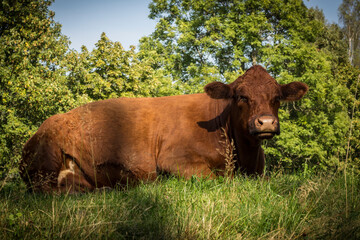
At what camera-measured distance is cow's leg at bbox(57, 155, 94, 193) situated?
5039 mm

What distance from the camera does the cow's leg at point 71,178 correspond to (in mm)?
5039

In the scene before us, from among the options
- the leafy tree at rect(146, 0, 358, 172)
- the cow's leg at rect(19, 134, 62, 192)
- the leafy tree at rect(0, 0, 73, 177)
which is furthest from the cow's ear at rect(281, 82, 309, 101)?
the leafy tree at rect(146, 0, 358, 172)

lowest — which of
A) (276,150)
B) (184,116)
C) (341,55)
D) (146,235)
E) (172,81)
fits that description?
(276,150)

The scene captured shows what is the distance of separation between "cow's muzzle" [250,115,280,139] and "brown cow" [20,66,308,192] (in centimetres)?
43

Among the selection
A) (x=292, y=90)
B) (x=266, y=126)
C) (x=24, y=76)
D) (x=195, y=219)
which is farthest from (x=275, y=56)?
(x=195, y=219)

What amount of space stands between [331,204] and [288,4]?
23.4 meters

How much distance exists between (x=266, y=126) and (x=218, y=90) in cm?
127

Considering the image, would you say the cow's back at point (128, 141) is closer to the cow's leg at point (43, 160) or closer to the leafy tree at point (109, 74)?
the cow's leg at point (43, 160)

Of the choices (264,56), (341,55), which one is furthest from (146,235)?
(341,55)

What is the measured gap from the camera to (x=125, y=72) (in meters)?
22.4

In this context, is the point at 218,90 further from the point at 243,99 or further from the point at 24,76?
the point at 24,76

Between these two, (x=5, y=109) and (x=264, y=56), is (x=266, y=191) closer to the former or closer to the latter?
(x=5, y=109)

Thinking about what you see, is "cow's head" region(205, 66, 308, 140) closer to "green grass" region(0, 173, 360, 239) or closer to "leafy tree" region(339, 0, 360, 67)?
"green grass" region(0, 173, 360, 239)

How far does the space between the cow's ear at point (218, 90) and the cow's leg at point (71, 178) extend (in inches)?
101
